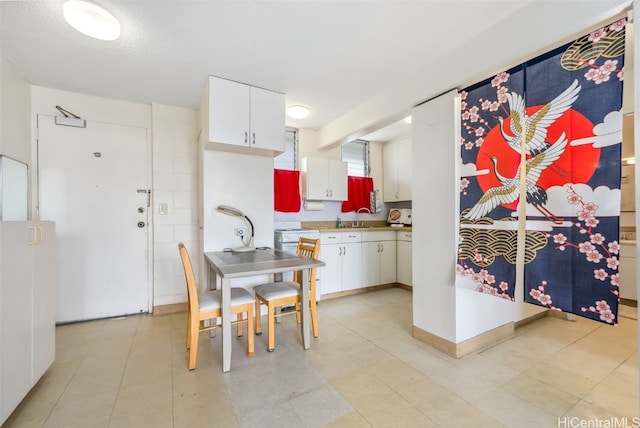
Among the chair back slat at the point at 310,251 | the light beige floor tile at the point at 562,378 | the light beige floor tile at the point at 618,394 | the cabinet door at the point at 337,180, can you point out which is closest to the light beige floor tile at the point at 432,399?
the light beige floor tile at the point at 562,378

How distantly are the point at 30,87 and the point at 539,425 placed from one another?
484 cm

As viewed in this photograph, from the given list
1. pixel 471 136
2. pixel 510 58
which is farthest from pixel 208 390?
pixel 510 58

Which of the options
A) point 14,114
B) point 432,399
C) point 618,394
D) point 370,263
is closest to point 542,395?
point 618,394

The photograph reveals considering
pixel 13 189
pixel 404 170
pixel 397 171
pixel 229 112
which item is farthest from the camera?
pixel 397 171

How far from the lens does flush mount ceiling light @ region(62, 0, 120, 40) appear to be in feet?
5.33

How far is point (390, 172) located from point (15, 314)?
177 inches

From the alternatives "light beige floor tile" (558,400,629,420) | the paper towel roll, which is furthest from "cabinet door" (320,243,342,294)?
"light beige floor tile" (558,400,629,420)

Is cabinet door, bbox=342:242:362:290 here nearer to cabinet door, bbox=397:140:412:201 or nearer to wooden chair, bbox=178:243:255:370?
cabinet door, bbox=397:140:412:201

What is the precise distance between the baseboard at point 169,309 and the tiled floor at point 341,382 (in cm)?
44

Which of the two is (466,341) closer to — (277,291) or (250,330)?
(277,291)

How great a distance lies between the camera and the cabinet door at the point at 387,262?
158 inches

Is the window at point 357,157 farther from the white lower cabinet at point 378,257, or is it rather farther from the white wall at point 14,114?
the white wall at point 14,114

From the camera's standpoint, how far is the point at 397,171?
452 cm

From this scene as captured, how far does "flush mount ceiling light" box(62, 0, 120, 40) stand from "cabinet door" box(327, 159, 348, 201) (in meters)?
2.76
